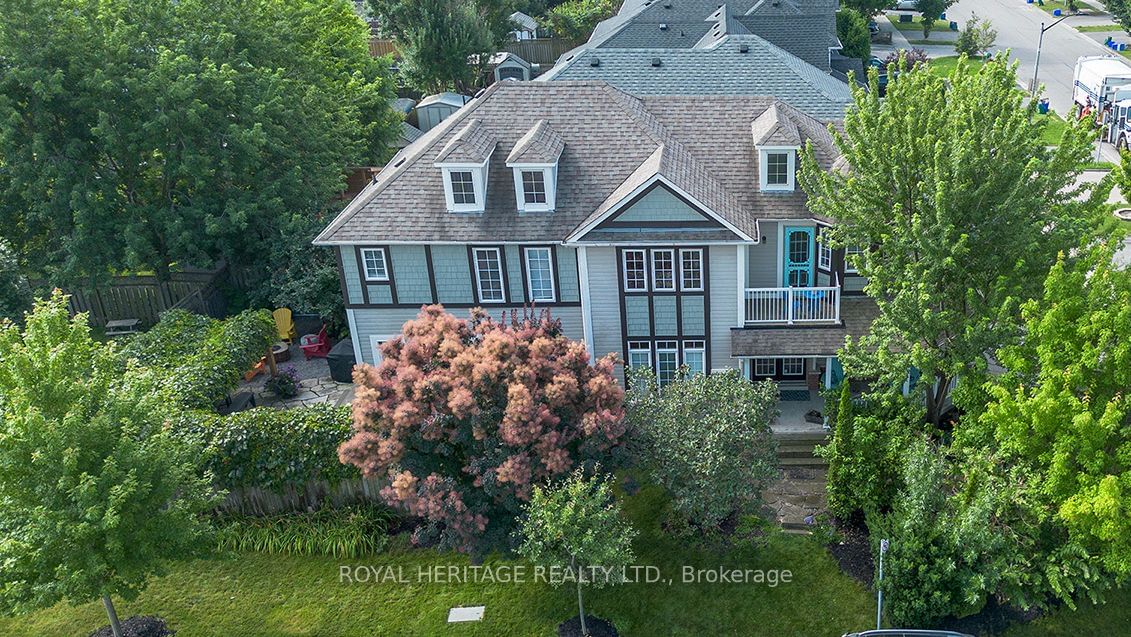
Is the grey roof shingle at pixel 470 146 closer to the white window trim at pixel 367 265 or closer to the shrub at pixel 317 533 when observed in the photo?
the white window trim at pixel 367 265

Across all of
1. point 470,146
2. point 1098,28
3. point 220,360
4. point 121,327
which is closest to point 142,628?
point 220,360

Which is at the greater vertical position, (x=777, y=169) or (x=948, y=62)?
(x=948, y=62)

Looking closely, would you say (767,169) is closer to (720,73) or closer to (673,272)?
(673,272)

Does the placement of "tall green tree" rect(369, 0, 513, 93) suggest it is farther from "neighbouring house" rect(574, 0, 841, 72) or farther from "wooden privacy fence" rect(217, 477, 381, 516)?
"wooden privacy fence" rect(217, 477, 381, 516)

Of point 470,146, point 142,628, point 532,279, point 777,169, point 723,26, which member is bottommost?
point 142,628

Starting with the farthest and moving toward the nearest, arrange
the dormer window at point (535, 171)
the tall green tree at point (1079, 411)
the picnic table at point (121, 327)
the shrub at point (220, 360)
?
the picnic table at point (121, 327)
the dormer window at point (535, 171)
the shrub at point (220, 360)
the tall green tree at point (1079, 411)

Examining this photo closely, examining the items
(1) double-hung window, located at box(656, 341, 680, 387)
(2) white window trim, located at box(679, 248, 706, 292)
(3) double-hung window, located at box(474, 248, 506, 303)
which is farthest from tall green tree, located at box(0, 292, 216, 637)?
(2) white window trim, located at box(679, 248, 706, 292)

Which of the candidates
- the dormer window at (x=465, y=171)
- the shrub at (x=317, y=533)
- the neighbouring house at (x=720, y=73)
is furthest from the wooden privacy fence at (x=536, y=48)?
the shrub at (x=317, y=533)

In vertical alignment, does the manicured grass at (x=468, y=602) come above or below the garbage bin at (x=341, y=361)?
below
